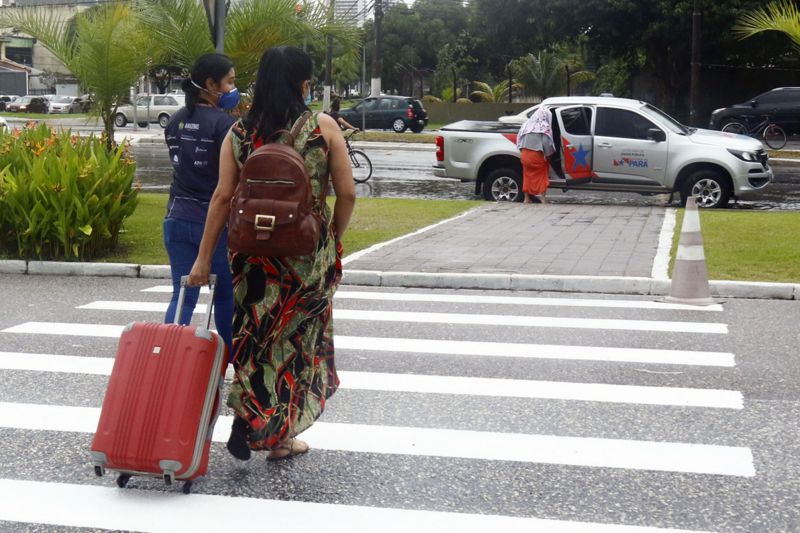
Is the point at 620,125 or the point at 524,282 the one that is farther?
the point at 620,125

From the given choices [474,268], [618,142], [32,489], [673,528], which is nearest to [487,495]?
[673,528]

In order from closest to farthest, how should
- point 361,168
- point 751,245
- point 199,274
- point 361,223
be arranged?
point 199,274
point 751,245
point 361,223
point 361,168

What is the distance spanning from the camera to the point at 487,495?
15.1ft

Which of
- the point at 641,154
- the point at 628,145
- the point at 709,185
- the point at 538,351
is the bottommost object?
the point at 538,351

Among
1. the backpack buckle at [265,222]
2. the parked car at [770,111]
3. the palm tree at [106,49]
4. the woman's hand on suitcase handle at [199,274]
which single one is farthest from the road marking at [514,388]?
the parked car at [770,111]

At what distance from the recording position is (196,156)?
579cm

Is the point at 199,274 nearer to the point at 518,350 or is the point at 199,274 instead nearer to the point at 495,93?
the point at 518,350

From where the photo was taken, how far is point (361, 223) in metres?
13.6

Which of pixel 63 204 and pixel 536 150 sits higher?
pixel 536 150

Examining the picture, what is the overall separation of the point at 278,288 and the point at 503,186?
42.4 feet

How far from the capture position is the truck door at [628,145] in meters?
16.4

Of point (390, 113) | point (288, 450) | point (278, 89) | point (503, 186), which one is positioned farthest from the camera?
point (390, 113)

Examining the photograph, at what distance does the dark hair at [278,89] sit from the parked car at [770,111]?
2907 centimetres

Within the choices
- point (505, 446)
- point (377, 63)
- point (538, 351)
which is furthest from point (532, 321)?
point (377, 63)
